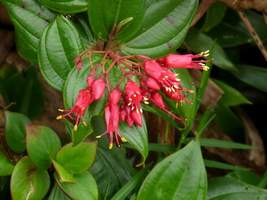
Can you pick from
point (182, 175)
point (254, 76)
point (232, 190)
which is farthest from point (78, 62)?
point (254, 76)

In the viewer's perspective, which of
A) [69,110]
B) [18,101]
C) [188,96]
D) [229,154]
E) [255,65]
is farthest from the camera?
[255,65]

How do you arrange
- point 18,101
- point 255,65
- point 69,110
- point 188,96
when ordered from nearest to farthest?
1. point 69,110
2. point 188,96
3. point 18,101
4. point 255,65

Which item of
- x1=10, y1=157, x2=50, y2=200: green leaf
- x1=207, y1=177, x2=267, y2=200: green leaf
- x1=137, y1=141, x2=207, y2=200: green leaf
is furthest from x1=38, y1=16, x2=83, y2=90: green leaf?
x1=207, y1=177, x2=267, y2=200: green leaf

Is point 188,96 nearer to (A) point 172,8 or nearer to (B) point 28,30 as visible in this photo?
(A) point 172,8

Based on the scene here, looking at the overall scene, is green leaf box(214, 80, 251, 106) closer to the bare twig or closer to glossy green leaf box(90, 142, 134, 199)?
the bare twig

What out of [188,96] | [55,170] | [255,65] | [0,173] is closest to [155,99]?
[188,96]

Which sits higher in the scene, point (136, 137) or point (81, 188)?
point (136, 137)

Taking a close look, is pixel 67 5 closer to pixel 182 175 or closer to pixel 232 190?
pixel 182 175
